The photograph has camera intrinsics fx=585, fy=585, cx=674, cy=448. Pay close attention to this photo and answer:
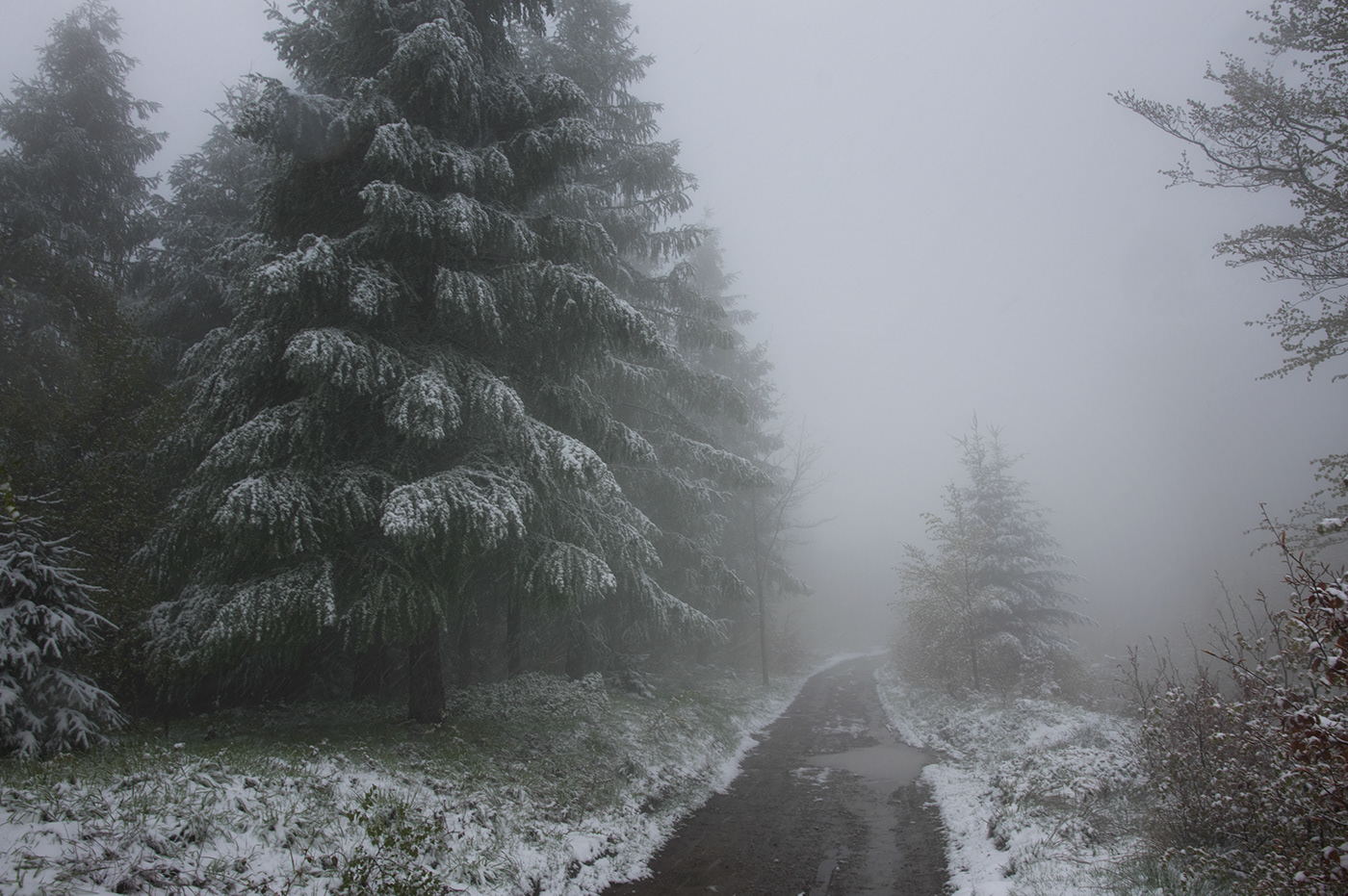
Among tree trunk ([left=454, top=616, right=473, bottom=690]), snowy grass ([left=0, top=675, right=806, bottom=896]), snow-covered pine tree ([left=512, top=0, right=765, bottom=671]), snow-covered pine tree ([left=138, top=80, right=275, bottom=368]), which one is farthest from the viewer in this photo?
snow-covered pine tree ([left=512, top=0, right=765, bottom=671])

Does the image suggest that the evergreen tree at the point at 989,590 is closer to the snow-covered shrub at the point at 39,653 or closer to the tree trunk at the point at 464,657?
the tree trunk at the point at 464,657

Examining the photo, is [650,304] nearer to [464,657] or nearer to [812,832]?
[464,657]

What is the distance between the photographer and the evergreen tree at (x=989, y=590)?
21.5 m

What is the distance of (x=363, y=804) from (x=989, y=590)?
22418 mm

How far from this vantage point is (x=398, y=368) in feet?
26.2

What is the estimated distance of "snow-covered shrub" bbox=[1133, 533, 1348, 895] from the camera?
3631 millimetres

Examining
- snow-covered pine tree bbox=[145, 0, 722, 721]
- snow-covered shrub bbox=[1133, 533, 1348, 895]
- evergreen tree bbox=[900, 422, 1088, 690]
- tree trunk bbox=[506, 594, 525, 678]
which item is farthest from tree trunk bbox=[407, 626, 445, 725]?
evergreen tree bbox=[900, 422, 1088, 690]

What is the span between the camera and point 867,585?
3273 inches

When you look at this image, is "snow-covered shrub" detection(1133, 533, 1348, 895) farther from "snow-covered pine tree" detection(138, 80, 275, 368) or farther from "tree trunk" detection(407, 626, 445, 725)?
"snow-covered pine tree" detection(138, 80, 275, 368)

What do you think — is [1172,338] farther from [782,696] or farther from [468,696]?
[468,696]

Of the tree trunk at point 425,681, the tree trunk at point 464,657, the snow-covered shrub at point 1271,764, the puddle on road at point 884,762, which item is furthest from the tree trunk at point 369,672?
the snow-covered shrub at point 1271,764

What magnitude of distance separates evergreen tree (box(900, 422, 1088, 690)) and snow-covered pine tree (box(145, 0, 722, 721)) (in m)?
16.8

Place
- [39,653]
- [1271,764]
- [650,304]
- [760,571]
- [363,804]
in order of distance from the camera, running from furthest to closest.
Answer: [760,571] < [650,304] < [39,653] < [363,804] < [1271,764]

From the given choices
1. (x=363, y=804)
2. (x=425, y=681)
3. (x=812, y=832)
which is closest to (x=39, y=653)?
(x=363, y=804)
